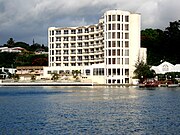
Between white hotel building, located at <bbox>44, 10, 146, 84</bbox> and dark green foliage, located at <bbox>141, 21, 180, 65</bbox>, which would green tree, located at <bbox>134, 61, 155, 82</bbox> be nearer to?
white hotel building, located at <bbox>44, 10, 146, 84</bbox>

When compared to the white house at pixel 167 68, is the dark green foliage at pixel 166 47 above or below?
above

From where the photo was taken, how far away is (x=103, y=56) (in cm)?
11256

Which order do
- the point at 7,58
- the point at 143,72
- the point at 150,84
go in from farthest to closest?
the point at 7,58, the point at 143,72, the point at 150,84

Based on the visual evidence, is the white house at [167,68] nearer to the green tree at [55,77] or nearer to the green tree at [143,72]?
the green tree at [143,72]

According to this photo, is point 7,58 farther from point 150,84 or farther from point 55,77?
point 150,84

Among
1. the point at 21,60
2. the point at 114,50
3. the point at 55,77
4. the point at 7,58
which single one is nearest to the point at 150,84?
the point at 114,50

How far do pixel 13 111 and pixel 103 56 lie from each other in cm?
7267

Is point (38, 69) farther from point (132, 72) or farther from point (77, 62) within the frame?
point (132, 72)

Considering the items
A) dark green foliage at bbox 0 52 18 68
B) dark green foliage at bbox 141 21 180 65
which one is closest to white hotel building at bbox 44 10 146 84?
dark green foliage at bbox 141 21 180 65

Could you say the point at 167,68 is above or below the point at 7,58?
below

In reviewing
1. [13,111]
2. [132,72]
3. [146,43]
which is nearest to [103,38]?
[132,72]

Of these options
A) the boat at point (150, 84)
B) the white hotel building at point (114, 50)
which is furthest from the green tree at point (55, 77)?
the boat at point (150, 84)

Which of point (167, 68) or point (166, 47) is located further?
point (166, 47)

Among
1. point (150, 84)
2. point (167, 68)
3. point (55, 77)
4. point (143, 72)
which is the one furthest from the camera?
point (55, 77)
